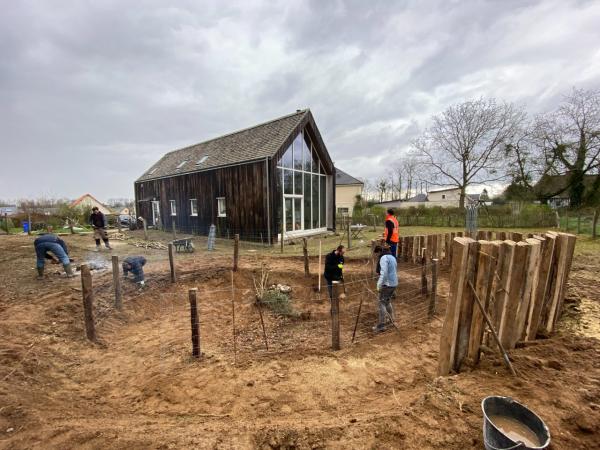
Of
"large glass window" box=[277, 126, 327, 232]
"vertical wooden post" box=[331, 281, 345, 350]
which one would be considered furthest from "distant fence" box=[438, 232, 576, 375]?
"large glass window" box=[277, 126, 327, 232]

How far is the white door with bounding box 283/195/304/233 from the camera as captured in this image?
15.2 meters

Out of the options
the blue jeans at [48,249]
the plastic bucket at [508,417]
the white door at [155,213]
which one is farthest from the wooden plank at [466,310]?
the white door at [155,213]

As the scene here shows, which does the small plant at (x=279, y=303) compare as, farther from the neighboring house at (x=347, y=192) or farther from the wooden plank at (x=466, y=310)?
the neighboring house at (x=347, y=192)

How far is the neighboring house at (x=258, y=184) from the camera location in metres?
14.2

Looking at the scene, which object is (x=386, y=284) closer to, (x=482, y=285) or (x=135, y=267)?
(x=482, y=285)

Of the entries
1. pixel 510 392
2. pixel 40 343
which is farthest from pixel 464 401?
pixel 40 343

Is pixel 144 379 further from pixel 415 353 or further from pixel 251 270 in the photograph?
pixel 251 270

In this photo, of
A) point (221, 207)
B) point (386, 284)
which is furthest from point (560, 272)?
point (221, 207)

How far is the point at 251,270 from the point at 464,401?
6.88 m

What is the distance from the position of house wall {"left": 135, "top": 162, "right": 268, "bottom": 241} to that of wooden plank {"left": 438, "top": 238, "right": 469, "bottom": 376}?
1152cm

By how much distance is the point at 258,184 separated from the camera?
1423 centimetres

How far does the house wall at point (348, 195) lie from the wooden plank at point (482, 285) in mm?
36690

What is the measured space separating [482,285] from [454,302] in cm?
38

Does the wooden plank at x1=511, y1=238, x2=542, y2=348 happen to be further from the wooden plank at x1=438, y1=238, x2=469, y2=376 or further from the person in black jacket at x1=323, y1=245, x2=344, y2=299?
the person in black jacket at x1=323, y1=245, x2=344, y2=299
